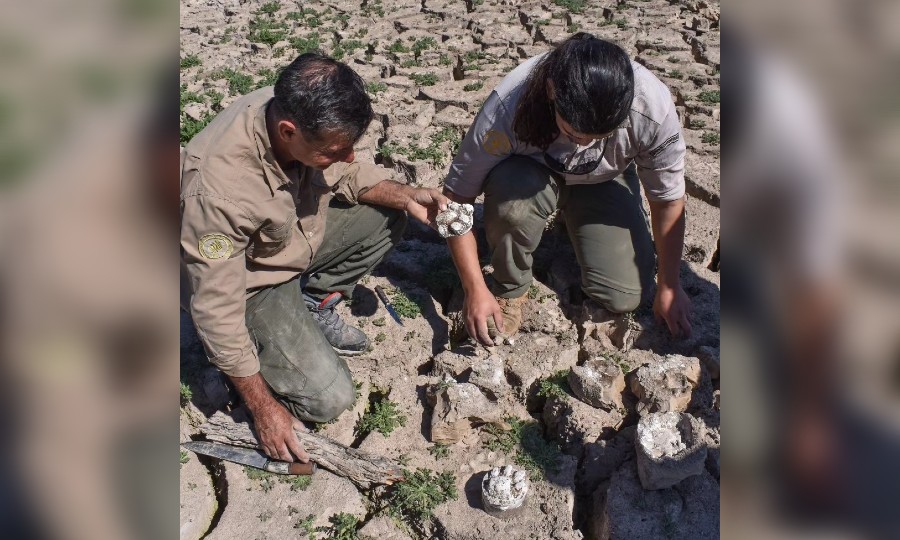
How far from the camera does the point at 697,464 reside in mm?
2512

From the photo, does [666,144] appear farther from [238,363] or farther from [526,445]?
[238,363]

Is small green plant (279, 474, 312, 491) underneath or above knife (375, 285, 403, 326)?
underneath

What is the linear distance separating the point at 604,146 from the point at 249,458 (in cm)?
187

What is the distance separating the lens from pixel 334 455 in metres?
2.79

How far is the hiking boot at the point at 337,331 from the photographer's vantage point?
11.0 ft

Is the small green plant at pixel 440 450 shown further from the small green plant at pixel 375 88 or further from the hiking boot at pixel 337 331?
the small green plant at pixel 375 88

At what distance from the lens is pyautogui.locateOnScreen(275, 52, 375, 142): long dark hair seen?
2447mm

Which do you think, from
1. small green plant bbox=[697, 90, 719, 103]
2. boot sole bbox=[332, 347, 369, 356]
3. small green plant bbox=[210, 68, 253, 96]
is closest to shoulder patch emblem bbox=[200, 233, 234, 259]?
boot sole bbox=[332, 347, 369, 356]

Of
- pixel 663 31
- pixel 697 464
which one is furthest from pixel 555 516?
pixel 663 31

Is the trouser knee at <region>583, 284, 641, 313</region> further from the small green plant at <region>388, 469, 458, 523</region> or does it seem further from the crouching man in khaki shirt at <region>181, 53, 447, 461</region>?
the small green plant at <region>388, 469, 458, 523</region>
